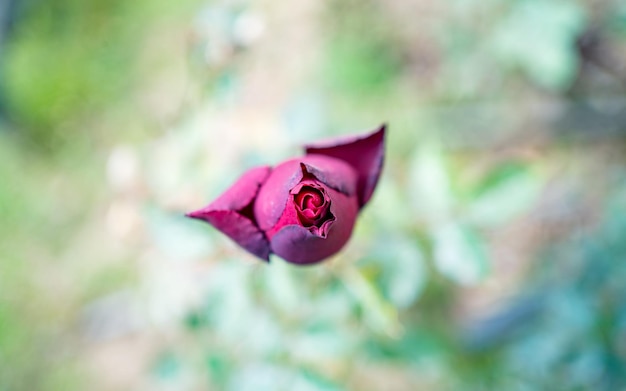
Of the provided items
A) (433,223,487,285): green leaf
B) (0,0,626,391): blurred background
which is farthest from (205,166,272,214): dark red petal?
(433,223,487,285): green leaf

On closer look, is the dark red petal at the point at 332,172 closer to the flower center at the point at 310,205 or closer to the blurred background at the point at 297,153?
the flower center at the point at 310,205

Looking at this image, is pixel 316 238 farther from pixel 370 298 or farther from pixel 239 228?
pixel 370 298

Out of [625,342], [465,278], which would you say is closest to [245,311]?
[465,278]

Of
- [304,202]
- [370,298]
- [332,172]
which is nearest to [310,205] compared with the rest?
[304,202]

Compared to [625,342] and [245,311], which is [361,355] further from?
[625,342]

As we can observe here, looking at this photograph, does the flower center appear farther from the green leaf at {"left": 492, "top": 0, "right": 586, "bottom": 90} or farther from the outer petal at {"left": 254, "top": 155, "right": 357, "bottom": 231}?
the green leaf at {"left": 492, "top": 0, "right": 586, "bottom": 90}

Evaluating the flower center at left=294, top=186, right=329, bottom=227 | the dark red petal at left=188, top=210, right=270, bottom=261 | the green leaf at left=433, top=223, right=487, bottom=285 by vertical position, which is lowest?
the flower center at left=294, top=186, right=329, bottom=227

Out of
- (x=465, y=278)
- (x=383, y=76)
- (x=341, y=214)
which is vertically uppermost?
(x=383, y=76)
